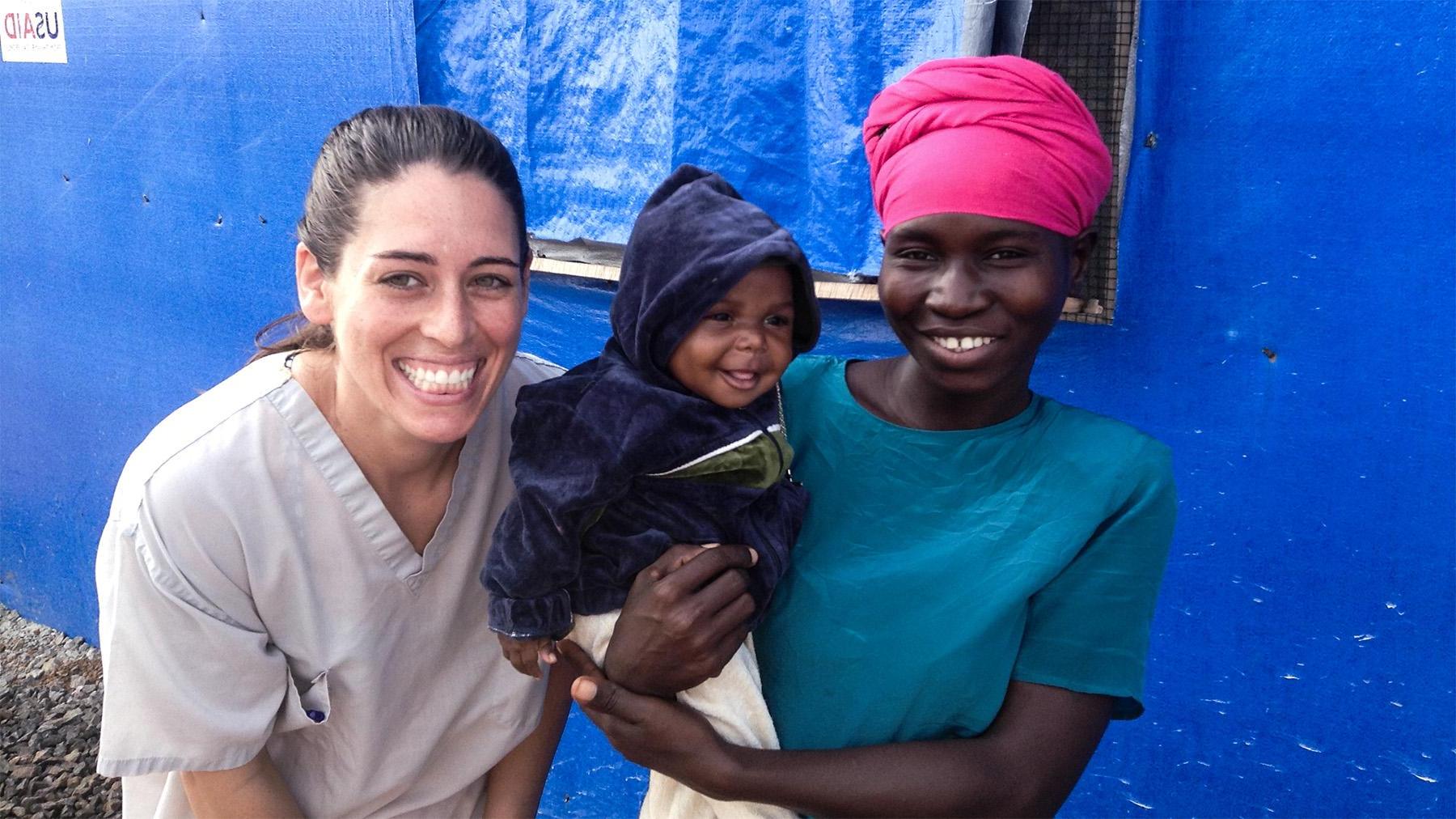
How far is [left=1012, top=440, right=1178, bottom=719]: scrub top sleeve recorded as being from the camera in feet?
5.19

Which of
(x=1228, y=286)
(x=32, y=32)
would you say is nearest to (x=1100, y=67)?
(x=1228, y=286)

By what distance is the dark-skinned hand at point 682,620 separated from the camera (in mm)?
1672

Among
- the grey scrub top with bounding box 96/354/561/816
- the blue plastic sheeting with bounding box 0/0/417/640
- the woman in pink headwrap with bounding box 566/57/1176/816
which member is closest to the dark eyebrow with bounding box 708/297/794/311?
the woman in pink headwrap with bounding box 566/57/1176/816

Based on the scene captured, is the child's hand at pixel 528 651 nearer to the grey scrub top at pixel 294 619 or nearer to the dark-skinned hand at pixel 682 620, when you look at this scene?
the dark-skinned hand at pixel 682 620

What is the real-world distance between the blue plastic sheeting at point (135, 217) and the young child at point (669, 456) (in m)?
1.92

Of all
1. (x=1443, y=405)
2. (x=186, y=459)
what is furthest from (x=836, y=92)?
(x=186, y=459)

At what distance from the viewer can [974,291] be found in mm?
1628

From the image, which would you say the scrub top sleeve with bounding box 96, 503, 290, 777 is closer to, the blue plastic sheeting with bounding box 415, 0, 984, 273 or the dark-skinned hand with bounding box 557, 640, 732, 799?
the dark-skinned hand with bounding box 557, 640, 732, 799

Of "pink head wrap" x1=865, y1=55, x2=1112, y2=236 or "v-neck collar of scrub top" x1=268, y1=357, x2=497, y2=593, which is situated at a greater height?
"pink head wrap" x1=865, y1=55, x2=1112, y2=236

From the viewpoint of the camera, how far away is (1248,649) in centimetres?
234

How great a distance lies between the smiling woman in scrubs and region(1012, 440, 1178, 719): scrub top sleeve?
37.6 inches

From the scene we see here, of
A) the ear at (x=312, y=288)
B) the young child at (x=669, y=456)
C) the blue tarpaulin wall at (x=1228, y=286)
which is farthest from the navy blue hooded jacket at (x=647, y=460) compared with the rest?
the blue tarpaulin wall at (x=1228, y=286)

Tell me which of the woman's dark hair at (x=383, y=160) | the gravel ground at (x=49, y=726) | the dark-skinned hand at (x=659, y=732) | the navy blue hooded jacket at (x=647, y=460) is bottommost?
the gravel ground at (x=49, y=726)

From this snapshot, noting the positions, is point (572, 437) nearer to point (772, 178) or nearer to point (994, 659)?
point (994, 659)
